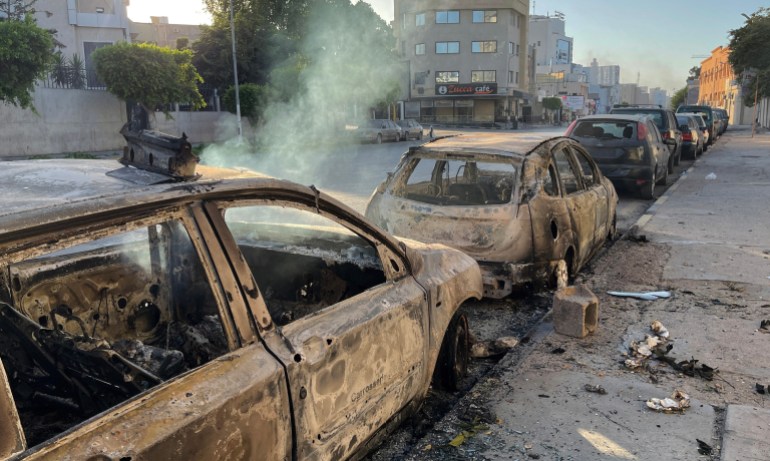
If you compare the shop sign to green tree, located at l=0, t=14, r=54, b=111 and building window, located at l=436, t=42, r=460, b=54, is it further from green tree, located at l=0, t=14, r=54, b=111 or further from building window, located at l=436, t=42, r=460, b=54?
green tree, located at l=0, t=14, r=54, b=111

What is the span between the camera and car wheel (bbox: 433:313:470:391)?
3730 millimetres

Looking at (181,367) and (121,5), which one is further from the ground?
(121,5)

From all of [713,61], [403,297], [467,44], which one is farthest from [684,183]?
[713,61]

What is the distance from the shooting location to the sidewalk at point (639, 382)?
10.6 feet

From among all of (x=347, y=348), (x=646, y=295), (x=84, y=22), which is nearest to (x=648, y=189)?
(x=646, y=295)

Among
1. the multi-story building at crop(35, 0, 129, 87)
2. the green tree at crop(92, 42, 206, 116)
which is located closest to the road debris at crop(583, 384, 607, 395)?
the green tree at crop(92, 42, 206, 116)

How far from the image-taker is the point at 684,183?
13.8 m

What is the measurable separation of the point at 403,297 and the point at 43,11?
1268 inches

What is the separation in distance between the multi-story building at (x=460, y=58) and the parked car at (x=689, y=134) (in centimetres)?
4448

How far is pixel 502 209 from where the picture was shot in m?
5.18

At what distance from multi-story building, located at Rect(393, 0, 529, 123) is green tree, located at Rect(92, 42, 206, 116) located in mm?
39412

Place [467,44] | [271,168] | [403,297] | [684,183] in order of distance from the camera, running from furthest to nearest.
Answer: [467,44] → [271,168] → [684,183] → [403,297]

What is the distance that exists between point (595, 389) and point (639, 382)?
0.34 meters

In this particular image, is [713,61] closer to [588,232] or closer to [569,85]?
[569,85]
